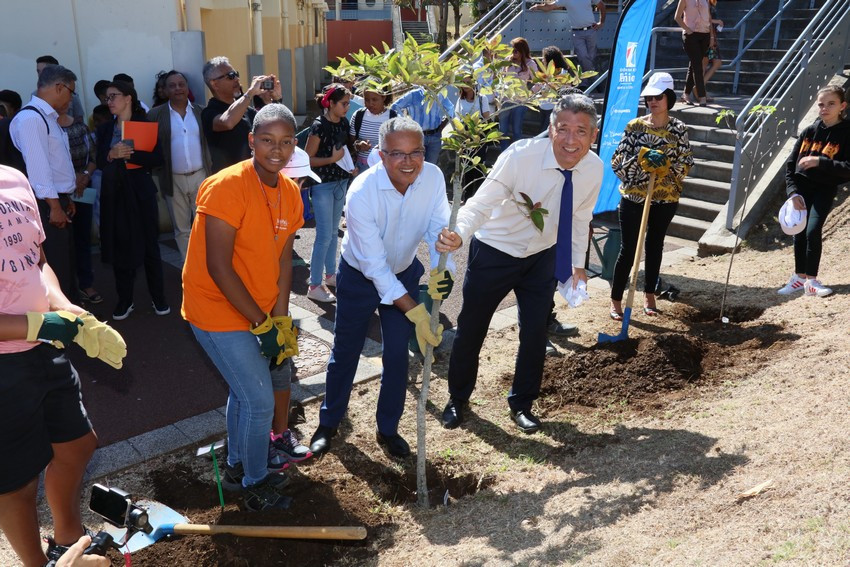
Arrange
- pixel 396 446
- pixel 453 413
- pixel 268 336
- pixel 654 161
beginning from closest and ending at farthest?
pixel 268 336 → pixel 396 446 → pixel 453 413 → pixel 654 161

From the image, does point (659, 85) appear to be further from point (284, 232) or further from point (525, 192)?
point (284, 232)

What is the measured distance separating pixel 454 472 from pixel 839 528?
1.91m

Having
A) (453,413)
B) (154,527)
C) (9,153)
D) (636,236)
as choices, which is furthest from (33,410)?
(636,236)

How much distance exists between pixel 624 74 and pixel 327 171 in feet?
10.1

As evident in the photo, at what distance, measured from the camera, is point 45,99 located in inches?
217

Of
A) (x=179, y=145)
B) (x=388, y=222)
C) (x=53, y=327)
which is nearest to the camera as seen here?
(x=53, y=327)

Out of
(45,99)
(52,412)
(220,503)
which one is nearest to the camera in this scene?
(52,412)

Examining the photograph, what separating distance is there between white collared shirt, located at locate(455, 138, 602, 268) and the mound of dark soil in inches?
46.1

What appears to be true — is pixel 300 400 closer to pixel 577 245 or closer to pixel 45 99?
pixel 577 245

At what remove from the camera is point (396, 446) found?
4.31 metres

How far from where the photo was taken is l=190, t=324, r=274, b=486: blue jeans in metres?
3.42

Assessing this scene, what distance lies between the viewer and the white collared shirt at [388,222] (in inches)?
149

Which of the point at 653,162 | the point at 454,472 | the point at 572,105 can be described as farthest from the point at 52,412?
the point at 653,162

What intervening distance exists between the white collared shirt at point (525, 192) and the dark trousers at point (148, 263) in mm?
3162
